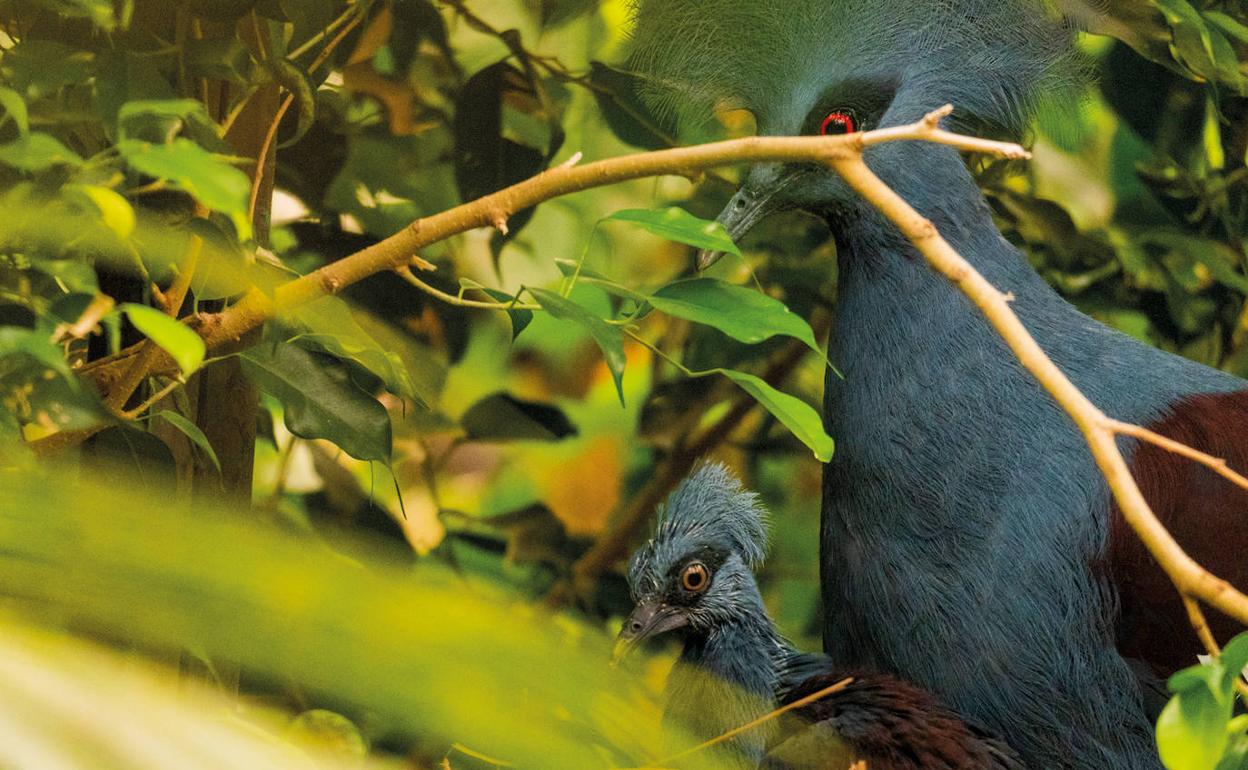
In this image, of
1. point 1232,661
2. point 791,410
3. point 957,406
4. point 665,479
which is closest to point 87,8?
point 791,410

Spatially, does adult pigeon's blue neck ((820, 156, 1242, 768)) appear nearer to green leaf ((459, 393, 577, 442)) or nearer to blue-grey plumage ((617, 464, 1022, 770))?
blue-grey plumage ((617, 464, 1022, 770))

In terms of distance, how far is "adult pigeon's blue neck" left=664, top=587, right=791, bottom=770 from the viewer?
58.9 inches

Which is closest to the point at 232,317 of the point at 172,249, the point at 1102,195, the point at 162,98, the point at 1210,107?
the point at 162,98

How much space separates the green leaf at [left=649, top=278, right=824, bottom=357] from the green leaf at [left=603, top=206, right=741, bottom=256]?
0.05 meters

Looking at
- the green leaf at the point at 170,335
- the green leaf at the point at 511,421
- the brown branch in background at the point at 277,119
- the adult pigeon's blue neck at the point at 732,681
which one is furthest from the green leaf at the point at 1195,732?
the green leaf at the point at 511,421

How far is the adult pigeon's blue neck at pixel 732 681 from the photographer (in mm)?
1495

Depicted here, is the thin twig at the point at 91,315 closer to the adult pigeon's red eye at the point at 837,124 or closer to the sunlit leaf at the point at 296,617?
the sunlit leaf at the point at 296,617

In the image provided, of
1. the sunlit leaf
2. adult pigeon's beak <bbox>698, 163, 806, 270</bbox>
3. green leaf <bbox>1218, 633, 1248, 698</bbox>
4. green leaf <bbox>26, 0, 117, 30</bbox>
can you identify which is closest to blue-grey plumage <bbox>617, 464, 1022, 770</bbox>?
adult pigeon's beak <bbox>698, 163, 806, 270</bbox>

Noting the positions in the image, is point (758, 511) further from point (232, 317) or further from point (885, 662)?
point (232, 317)

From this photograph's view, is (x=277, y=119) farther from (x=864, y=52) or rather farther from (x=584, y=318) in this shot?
(x=864, y=52)

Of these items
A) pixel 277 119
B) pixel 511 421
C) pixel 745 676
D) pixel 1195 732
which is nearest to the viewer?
pixel 1195 732

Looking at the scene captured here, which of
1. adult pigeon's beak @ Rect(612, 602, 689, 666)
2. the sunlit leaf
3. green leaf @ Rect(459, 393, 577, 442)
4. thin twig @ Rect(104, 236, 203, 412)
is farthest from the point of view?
green leaf @ Rect(459, 393, 577, 442)

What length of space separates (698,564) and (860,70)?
2.17 feet

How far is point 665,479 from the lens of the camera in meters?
2.30
